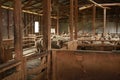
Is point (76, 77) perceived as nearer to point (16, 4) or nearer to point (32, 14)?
Answer: point (16, 4)

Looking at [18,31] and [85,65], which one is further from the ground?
[18,31]

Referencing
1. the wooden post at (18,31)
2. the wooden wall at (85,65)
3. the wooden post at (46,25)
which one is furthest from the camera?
the wooden post at (46,25)

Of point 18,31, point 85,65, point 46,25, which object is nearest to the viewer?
point 18,31

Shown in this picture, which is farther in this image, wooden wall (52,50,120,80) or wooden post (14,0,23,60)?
wooden wall (52,50,120,80)

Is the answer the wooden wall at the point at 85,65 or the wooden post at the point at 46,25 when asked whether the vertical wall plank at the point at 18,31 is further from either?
the wooden wall at the point at 85,65

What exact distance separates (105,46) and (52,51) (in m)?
5.56

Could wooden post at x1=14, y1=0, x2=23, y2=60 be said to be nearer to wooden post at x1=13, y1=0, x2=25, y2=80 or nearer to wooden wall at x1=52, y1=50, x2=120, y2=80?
wooden post at x1=13, y1=0, x2=25, y2=80

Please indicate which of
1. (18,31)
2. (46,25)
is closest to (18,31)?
(18,31)

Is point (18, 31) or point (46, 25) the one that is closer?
point (18, 31)

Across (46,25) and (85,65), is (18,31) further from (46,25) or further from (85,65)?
(85,65)

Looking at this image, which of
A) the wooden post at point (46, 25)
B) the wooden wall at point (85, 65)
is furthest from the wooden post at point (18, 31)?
the wooden wall at point (85, 65)

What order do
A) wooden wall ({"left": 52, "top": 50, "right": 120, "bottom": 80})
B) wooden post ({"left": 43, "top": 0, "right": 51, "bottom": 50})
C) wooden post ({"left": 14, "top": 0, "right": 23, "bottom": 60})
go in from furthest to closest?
wooden post ({"left": 43, "top": 0, "right": 51, "bottom": 50}), wooden wall ({"left": 52, "top": 50, "right": 120, "bottom": 80}), wooden post ({"left": 14, "top": 0, "right": 23, "bottom": 60})

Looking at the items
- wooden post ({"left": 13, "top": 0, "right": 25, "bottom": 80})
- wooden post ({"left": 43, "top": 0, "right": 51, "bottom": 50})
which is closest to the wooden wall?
wooden post ({"left": 43, "top": 0, "right": 51, "bottom": 50})

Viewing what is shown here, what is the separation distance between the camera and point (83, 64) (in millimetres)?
5203
